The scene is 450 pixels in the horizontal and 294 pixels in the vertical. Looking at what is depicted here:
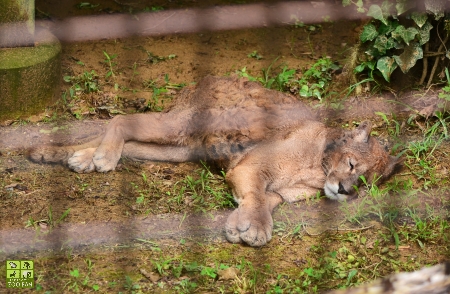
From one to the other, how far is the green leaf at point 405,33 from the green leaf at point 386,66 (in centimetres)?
22

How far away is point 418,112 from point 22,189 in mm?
3147

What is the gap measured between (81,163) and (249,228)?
4.50 feet

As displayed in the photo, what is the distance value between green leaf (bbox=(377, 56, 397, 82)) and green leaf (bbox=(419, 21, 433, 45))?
0.29 m

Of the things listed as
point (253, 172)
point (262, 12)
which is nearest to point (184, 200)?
point (253, 172)

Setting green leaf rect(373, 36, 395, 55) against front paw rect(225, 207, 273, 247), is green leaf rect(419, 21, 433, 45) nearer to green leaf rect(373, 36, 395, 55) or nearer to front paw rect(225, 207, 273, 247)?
green leaf rect(373, 36, 395, 55)

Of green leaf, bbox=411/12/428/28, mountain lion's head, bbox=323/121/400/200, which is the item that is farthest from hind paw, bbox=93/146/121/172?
green leaf, bbox=411/12/428/28

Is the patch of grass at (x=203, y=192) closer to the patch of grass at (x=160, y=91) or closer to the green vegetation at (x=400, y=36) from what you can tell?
the patch of grass at (x=160, y=91)

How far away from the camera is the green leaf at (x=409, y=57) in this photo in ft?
18.4

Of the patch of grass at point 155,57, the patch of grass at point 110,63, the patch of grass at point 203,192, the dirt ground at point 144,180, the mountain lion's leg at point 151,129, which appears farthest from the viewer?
the patch of grass at point 155,57

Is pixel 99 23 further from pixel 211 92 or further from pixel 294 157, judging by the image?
pixel 294 157
